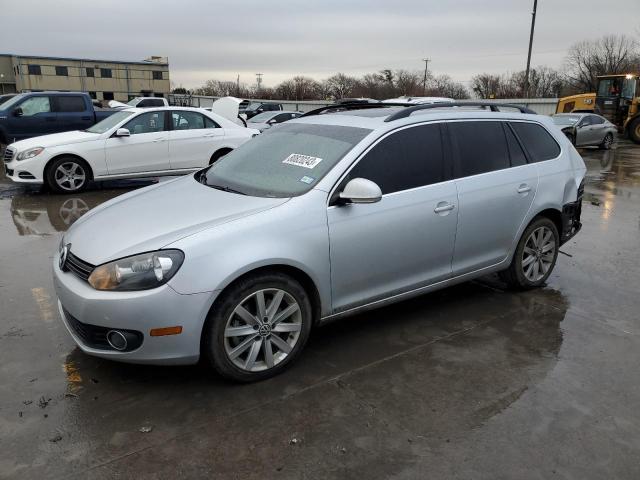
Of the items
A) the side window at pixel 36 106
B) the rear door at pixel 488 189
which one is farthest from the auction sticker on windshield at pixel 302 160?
the side window at pixel 36 106

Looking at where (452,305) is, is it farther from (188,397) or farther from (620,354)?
(188,397)

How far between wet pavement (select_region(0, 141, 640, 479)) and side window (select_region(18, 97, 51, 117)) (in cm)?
1008

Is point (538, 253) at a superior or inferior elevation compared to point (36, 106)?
inferior

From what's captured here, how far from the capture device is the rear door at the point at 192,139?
9.86 m

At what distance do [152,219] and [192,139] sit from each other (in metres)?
6.97

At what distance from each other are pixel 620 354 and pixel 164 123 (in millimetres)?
8435

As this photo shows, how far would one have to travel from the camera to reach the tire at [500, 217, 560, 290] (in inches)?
186

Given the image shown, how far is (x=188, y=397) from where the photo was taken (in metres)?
3.17

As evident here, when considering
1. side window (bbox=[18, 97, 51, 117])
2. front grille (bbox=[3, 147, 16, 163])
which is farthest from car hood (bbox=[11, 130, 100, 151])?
side window (bbox=[18, 97, 51, 117])

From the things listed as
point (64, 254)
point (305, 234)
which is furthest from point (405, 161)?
point (64, 254)

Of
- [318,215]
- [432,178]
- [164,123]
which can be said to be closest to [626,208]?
[432,178]

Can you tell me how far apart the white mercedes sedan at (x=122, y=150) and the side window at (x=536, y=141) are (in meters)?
5.82

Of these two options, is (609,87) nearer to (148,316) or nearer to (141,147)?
(141,147)

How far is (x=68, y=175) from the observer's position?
9.29 meters
